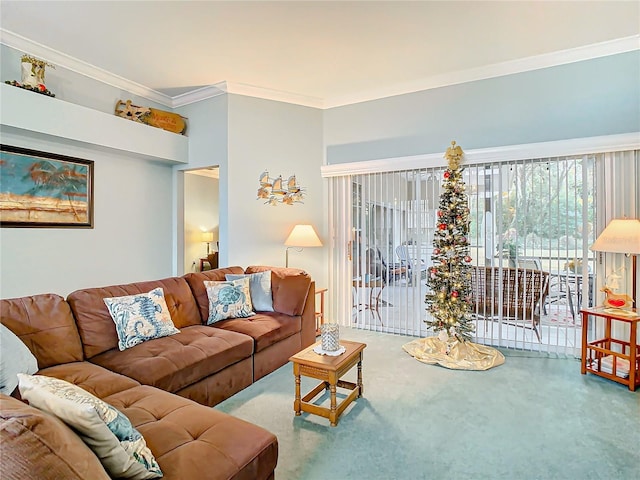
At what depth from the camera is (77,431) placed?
1.01 m

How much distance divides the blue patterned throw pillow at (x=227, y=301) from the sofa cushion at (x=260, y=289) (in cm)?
11

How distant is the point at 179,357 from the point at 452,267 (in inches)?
108

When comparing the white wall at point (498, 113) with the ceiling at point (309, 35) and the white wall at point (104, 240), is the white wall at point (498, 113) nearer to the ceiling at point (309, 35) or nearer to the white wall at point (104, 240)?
the ceiling at point (309, 35)

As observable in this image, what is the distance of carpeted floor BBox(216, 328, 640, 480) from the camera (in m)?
1.92

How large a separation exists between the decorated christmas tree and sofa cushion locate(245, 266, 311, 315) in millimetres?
1392

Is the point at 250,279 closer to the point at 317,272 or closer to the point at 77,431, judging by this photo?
the point at 317,272

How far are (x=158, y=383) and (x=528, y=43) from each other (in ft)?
14.6

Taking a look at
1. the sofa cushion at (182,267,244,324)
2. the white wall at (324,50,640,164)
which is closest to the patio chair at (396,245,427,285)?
the white wall at (324,50,640,164)

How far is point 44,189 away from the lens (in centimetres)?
359

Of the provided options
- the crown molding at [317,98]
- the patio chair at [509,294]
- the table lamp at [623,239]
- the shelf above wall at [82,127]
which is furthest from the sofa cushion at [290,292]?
the table lamp at [623,239]

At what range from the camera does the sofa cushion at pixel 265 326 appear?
3043 millimetres

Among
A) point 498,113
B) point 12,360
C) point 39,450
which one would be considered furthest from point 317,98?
point 39,450

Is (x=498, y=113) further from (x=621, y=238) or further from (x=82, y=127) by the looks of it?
(x=82, y=127)

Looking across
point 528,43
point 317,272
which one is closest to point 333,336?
point 317,272
